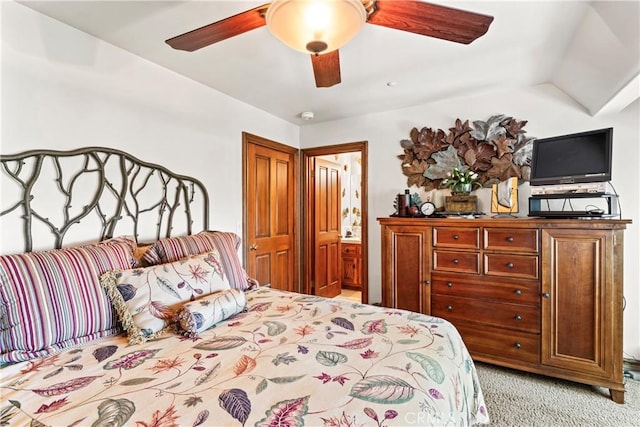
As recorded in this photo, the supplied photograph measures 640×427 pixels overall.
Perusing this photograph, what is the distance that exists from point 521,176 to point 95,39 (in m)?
3.39

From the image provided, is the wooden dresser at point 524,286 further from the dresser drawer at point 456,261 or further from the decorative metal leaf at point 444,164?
the decorative metal leaf at point 444,164

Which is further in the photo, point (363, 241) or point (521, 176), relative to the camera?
point (363, 241)

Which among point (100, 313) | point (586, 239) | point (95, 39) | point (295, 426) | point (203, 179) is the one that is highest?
point (95, 39)

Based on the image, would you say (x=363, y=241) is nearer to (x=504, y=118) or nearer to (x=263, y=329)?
(x=504, y=118)

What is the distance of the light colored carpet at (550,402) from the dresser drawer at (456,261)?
84cm

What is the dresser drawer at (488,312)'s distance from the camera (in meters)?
2.33

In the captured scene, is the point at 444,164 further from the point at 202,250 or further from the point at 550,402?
the point at 202,250

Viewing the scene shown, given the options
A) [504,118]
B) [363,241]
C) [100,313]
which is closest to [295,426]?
[100,313]

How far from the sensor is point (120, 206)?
6.85 ft

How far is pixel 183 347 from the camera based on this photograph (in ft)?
4.42

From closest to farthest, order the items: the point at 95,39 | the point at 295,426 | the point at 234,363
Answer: the point at 295,426
the point at 234,363
the point at 95,39

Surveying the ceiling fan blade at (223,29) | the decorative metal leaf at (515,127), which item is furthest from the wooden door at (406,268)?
the ceiling fan blade at (223,29)

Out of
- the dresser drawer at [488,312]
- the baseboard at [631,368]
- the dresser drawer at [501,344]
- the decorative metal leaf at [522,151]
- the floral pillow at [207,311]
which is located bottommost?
the baseboard at [631,368]

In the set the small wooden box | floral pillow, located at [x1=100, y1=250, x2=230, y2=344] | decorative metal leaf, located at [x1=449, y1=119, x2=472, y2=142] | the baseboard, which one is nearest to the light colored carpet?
the baseboard
